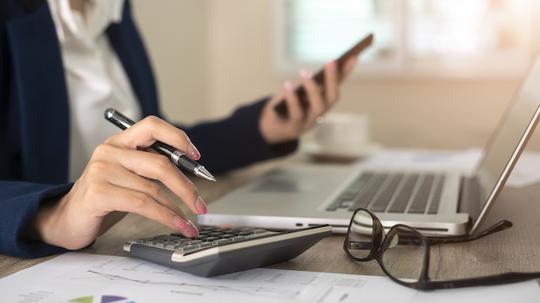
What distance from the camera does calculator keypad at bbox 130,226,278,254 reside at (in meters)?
0.65

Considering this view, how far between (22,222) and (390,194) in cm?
52

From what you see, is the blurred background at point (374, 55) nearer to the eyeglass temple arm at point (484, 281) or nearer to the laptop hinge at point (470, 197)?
the laptop hinge at point (470, 197)

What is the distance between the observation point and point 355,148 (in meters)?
1.65

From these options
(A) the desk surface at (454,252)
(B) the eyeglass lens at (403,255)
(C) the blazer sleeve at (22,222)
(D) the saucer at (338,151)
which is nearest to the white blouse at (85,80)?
(A) the desk surface at (454,252)

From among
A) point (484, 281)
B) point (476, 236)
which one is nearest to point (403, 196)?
point (476, 236)

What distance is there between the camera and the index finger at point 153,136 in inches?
27.3

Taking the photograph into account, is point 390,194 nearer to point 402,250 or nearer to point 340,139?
point 402,250

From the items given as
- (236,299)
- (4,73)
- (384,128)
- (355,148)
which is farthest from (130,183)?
(384,128)

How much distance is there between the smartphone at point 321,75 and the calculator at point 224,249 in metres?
0.60

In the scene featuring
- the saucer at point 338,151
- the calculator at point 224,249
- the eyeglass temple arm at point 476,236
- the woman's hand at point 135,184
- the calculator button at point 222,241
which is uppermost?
the woman's hand at point 135,184

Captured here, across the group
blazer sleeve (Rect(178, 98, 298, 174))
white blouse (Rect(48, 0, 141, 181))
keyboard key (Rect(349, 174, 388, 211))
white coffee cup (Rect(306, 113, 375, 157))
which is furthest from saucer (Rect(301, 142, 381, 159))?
white blouse (Rect(48, 0, 141, 181))

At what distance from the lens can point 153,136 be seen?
702mm

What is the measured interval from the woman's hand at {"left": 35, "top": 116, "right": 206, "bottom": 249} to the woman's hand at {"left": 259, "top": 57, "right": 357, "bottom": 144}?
58 cm

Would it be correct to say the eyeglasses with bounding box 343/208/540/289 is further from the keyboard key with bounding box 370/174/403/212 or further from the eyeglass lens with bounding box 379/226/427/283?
the keyboard key with bounding box 370/174/403/212
